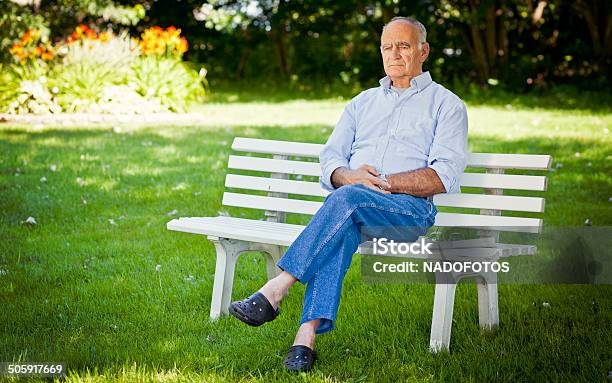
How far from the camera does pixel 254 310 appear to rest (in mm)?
3580

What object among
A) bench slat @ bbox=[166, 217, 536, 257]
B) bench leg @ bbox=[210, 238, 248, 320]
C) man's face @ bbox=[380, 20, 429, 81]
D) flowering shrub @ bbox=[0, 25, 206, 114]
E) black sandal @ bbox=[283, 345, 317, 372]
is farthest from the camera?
flowering shrub @ bbox=[0, 25, 206, 114]

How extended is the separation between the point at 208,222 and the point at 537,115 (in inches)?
394

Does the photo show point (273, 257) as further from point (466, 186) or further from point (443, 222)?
point (466, 186)

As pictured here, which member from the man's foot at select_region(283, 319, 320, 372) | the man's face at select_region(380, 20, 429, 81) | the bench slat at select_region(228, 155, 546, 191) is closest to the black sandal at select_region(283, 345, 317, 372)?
the man's foot at select_region(283, 319, 320, 372)

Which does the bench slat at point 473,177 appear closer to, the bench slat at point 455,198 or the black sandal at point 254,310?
the bench slat at point 455,198

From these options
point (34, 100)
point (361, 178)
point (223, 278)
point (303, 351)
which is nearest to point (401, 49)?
point (361, 178)

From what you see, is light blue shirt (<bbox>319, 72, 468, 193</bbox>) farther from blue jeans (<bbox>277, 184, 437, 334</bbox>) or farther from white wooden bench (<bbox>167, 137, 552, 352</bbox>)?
blue jeans (<bbox>277, 184, 437, 334</bbox>)

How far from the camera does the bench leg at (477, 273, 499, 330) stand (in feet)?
13.2

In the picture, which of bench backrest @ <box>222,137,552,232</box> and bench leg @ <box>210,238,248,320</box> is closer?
bench backrest @ <box>222,137,552,232</box>

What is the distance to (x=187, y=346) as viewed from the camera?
12.7 feet

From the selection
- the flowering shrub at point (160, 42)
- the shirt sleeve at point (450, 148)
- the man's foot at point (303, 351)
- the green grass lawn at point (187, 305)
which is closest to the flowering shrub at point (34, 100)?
the flowering shrub at point (160, 42)

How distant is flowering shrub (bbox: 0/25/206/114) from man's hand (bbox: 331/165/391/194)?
30.7 ft

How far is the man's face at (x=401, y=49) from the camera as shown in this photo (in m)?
4.22

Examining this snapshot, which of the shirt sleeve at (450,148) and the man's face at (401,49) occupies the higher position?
the man's face at (401,49)
